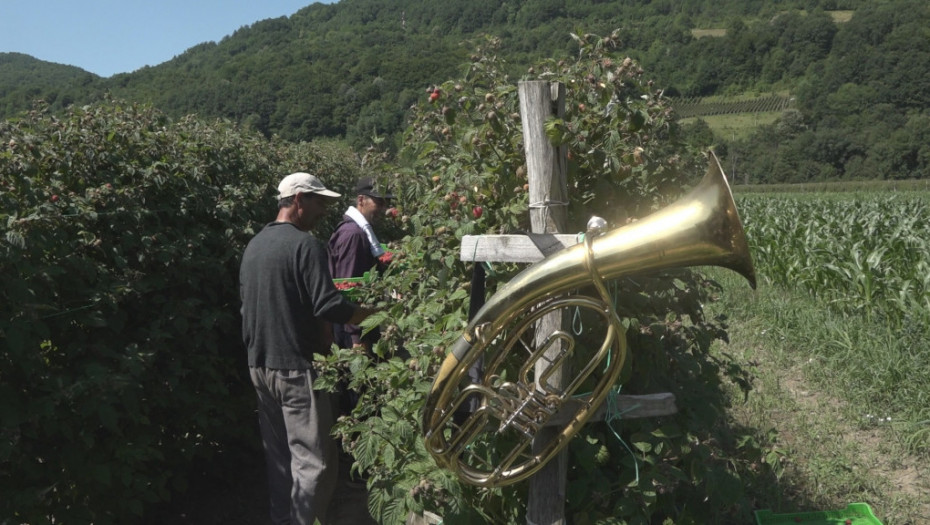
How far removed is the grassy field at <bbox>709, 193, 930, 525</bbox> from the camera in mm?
4113

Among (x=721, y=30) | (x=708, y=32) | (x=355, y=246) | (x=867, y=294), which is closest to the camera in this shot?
(x=355, y=246)

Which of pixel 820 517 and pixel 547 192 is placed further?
pixel 820 517

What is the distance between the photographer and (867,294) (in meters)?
7.43

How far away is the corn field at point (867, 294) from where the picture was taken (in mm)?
5305

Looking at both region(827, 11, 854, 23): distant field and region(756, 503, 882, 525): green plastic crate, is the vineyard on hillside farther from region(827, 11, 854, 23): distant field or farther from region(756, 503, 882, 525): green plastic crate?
region(756, 503, 882, 525): green plastic crate

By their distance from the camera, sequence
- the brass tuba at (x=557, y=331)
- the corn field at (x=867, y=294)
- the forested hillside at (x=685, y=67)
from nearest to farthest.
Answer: the brass tuba at (x=557, y=331), the corn field at (x=867, y=294), the forested hillside at (x=685, y=67)

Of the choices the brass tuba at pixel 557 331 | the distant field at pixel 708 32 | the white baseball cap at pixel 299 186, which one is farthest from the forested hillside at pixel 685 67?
the brass tuba at pixel 557 331

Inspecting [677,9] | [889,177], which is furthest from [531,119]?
[677,9]

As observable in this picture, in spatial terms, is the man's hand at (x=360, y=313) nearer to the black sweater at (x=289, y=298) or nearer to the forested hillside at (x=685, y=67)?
the black sweater at (x=289, y=298)

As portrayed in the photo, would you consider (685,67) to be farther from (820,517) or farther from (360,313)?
(360,313)

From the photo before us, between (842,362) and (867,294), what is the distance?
1759 mm

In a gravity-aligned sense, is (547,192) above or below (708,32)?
above

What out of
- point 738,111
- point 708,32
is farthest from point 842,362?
point 708,32

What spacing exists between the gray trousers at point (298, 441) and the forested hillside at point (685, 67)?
1581 cm
